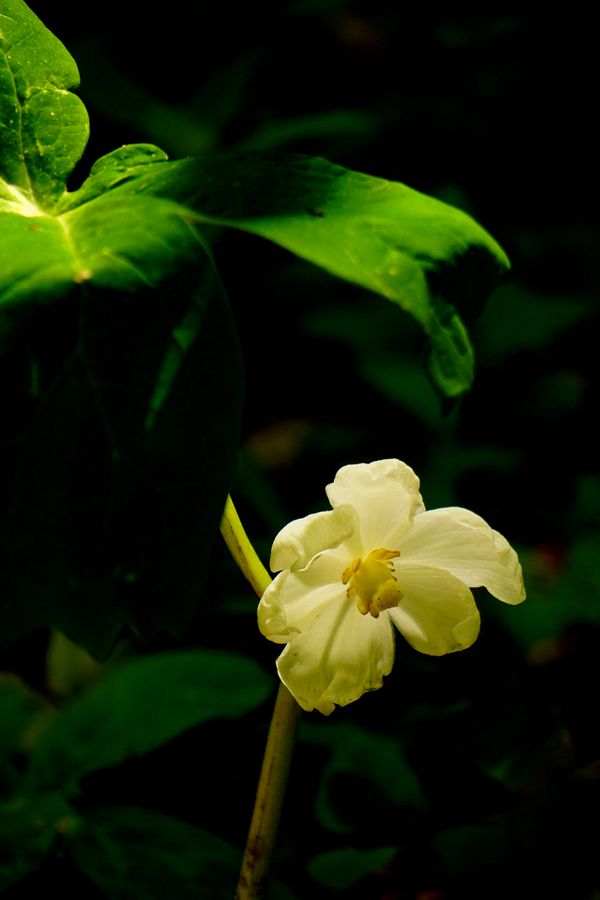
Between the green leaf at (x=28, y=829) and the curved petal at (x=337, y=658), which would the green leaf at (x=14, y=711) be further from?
the curved petal at (x=337, y=658)

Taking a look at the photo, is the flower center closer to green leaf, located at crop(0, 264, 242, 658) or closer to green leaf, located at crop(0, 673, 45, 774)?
green leaf, located at crop(0, 264, 242, 658)

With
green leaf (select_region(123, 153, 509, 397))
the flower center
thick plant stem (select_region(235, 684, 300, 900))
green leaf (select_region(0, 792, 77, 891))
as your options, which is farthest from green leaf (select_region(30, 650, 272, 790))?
green leaf (select_region(123, 153, 509, 397))

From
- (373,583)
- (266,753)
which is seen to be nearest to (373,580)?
(373,583)

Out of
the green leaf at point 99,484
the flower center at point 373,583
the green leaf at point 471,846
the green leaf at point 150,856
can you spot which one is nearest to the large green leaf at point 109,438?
the green leaf at point 99,484

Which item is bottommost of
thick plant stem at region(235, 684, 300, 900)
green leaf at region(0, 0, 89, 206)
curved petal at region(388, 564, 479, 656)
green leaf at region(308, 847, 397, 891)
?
green leaf at region(308, 847, 397, 891)

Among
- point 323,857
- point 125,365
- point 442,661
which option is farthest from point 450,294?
point 442,661

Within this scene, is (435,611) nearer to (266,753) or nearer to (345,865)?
(266,753)

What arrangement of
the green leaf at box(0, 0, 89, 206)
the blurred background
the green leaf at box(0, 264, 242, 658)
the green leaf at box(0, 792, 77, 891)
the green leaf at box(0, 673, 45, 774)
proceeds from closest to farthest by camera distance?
the green leaf at box(0, 264, 242, 658), the green leaf at box(0, 0, 89, 206), the green leaf at box(0, 792, 77, 891), the blurred background, the green leaf at box(0, 673, 45, 774)

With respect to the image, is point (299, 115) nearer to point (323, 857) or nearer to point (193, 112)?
point (193, 112)
